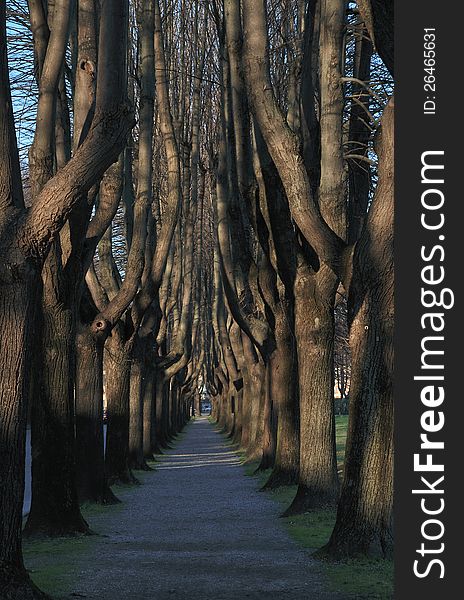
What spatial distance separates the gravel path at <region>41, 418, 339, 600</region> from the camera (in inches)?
373

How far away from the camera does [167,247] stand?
23.2m

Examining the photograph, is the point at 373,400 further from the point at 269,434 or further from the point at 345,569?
the point at 269,434

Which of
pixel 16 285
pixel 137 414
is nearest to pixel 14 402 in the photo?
pixel 16 285

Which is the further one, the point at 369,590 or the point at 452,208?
the point at 369,590

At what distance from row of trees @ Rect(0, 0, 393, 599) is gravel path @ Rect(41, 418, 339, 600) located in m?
0.75

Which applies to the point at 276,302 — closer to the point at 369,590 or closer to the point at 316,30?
the point at 316,30

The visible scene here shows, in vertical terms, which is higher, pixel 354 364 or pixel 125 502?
pixel 354 364

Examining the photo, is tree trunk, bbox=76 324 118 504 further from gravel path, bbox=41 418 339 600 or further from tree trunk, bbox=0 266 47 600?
tree trunk, bbox=0 266 47 600

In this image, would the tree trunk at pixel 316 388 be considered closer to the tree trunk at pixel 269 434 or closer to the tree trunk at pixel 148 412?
the tree trunk at pixel 269 434

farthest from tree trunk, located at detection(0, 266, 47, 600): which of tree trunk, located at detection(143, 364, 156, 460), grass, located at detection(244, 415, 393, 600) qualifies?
tree trunk, located at detection(143, 364, 156, 460)

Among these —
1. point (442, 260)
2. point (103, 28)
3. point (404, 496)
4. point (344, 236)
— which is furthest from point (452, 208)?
point (344, 236)

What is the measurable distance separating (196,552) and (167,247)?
11650mm

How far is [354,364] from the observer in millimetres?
11055

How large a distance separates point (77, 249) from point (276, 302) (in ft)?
27.2
